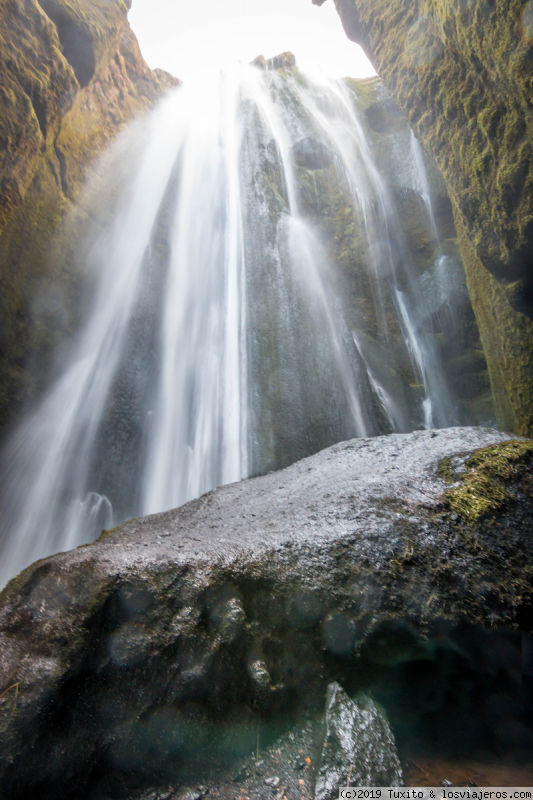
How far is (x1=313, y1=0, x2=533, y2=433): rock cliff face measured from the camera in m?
4.30

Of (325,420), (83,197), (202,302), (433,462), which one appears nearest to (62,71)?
(83,197)

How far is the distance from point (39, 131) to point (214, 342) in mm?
4875

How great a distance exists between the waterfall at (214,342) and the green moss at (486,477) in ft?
16.1

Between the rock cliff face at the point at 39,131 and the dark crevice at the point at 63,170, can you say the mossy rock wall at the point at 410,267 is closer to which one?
the rock cliff face at the point at 39,131

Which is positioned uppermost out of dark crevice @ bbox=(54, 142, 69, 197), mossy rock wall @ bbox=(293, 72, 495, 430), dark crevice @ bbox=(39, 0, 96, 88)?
dark crevice @ bbox=(39, 0, 96, 88)

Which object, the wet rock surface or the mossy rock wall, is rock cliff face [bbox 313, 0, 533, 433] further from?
the wet rock surface

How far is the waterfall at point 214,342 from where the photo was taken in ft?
24.4

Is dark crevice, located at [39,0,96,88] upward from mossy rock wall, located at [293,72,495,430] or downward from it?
upward

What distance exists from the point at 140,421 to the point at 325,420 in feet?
13.9

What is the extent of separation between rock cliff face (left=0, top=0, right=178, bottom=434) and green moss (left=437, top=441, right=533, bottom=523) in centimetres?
697

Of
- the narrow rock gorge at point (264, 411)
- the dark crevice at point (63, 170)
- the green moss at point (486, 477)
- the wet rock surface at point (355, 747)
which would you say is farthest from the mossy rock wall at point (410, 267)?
the wet rock surface at point (355, 747)

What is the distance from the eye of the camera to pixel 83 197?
27.3 feet

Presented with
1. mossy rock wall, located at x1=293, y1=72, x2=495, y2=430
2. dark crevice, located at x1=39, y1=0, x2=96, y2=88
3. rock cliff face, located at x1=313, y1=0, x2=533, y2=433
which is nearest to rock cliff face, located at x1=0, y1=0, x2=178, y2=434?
dark crevice, located at x1=39, y1=0, x2=96, y2=88

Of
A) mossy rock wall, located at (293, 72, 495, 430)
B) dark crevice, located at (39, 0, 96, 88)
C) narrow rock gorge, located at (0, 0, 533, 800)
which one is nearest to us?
narrow rock gorge, located at (0, 0, 533, 800)
